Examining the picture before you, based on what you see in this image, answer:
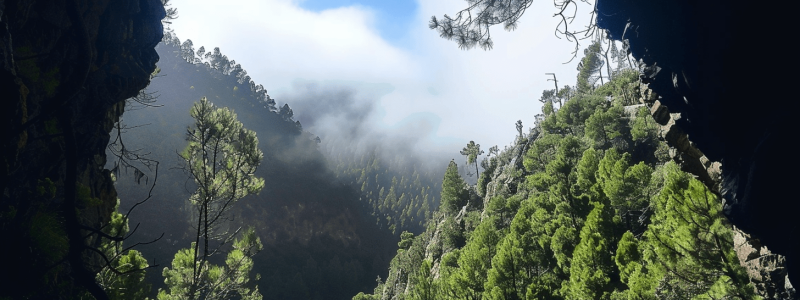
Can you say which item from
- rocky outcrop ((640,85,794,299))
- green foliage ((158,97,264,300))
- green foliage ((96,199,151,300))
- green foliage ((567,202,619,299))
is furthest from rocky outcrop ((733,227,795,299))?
green foliage ((96,199,151,300))

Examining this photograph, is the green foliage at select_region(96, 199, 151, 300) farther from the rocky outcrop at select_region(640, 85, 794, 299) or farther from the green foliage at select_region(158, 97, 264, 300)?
the rocky outcrop at select_region(640, 85, 794, 299)

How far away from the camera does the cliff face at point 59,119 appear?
2244mm

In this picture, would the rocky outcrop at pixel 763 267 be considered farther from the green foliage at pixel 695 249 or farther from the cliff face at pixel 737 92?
the cliff face at pixel 737 92

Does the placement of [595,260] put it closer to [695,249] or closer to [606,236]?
[606,236]

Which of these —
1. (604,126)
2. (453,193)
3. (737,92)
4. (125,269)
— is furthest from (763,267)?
(453,193)

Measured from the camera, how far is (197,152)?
11.5m

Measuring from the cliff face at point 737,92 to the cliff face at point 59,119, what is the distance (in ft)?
28.6

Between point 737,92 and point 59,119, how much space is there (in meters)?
9.30

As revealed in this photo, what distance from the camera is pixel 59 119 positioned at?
225cm

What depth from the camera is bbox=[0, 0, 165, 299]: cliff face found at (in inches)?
88.4

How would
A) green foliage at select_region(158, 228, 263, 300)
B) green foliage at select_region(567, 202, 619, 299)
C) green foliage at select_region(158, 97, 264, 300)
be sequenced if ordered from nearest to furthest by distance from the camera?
1. green foliage at select_region(158, 97, 264, 300)
2. green foliage at select_region(158, 228, 263, 300)
3. green foliage at select_region(567, 202, 619, 299)

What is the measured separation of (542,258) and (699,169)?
11.1 meters

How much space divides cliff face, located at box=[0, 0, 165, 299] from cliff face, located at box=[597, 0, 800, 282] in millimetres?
8723

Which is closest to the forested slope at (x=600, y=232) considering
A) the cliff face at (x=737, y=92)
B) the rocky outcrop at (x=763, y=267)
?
the rocky outcrop at (x=763, y=267)
